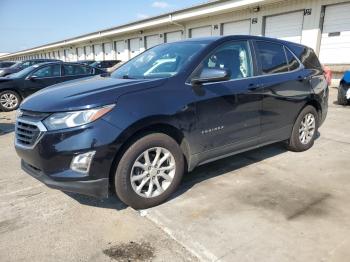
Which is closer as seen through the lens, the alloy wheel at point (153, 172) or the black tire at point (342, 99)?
the alloy wheel at point (153, 172)

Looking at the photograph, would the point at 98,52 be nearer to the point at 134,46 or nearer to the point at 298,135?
the point at 134,46

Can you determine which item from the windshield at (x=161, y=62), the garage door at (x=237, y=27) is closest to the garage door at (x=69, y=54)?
the garage door at (x=237, y=27)

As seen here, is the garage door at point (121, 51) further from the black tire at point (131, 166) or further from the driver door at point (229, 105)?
the black tire at point (131, 166)

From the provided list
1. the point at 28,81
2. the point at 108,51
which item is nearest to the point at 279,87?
the point at 28,81

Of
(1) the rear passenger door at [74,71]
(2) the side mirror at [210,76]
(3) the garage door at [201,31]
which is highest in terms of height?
(3) the garage door at [201,31]

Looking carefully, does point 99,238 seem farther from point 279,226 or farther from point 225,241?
point 279,226

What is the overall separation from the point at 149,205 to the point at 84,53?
43708 millimetres

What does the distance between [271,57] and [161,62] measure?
157 cm

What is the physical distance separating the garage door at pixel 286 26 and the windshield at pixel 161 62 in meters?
12.3

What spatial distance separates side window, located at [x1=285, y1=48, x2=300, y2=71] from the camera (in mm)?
4789

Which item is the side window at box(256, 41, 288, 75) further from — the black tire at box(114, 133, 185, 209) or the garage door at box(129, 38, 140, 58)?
the garage door at box(129, 38, 140, 58)

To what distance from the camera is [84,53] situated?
44.0m

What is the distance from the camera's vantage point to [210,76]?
349cm

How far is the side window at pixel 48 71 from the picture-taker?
1091cm
